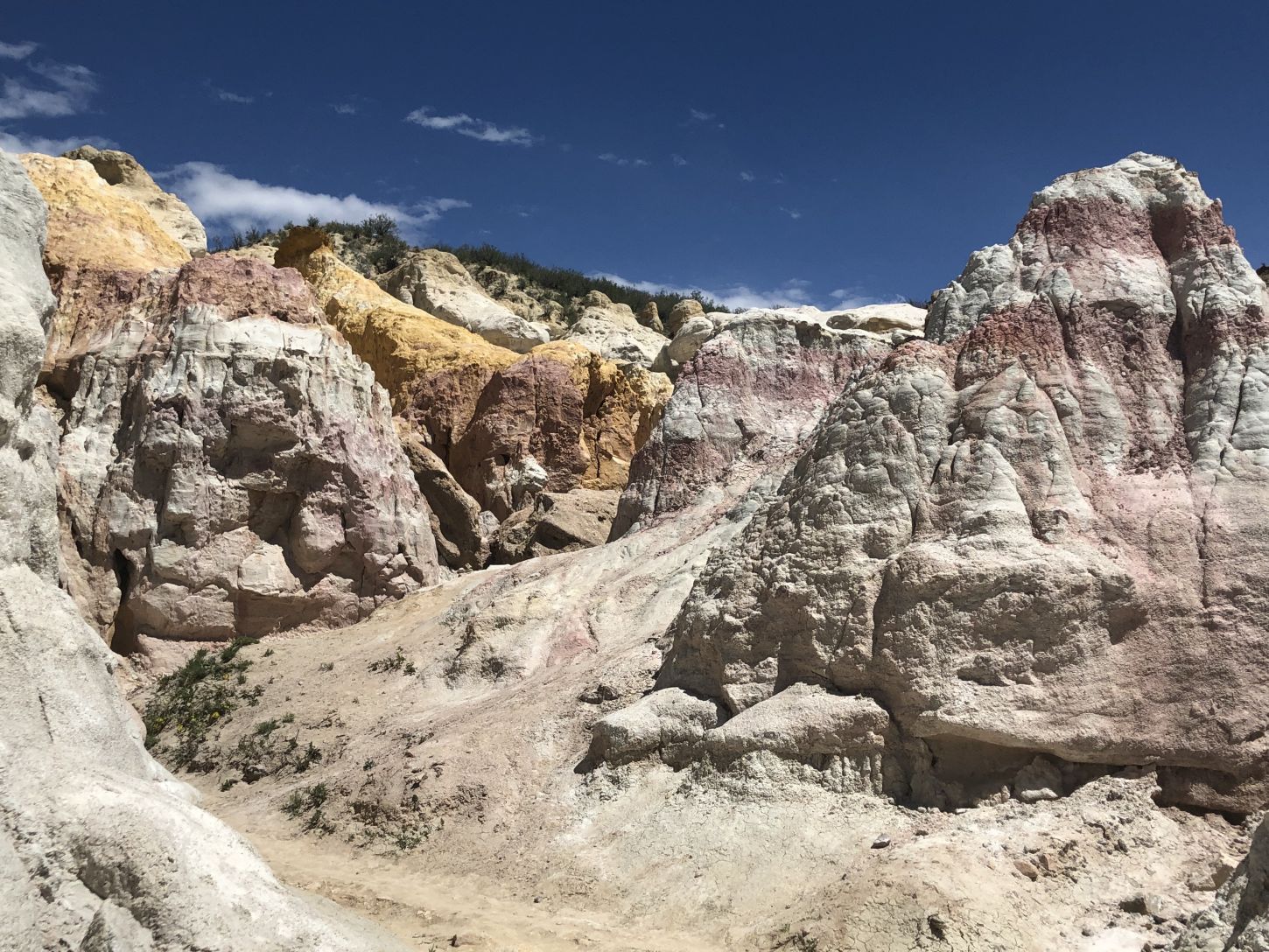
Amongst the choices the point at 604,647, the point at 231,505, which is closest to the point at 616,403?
the point at 231,505

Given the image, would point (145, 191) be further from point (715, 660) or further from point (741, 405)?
point (715, 660)

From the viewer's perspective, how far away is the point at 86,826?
4.66m

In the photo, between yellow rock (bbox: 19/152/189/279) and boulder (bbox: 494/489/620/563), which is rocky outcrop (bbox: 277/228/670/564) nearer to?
boulder (bbox: 494/489/620/563)

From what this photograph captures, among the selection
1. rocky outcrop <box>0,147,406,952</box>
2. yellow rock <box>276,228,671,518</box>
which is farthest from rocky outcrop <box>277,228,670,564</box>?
rocky outcrop <box>0,147,406,952</box>

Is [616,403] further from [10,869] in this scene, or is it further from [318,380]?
[10,869]

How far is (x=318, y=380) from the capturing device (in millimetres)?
16266

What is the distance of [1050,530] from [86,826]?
6.76 metres

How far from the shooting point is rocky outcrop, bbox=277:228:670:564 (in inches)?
901

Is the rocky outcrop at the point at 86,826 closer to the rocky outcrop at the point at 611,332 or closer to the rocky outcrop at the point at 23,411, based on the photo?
the rocky outcrop at the point at 23,411

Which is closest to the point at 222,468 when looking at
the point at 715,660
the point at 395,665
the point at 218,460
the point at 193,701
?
the point at 218,460

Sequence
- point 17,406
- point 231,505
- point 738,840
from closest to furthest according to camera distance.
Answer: point 17,406 → point 738,840 → point 231,505

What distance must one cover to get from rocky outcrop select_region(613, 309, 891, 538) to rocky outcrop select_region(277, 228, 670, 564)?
185 inches

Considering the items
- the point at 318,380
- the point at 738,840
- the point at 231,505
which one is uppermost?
the point at 318,380

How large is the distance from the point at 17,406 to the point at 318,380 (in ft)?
33.8
